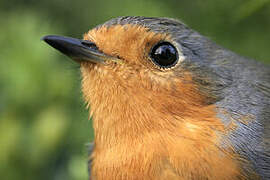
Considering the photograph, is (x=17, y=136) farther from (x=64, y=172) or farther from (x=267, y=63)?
(x=267, y=63)

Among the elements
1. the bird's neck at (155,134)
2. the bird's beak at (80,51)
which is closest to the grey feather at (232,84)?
the bird's neck at (155,134)

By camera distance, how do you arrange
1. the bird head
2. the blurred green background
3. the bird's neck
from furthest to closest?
the blurred green background < the bird head < the bird's neck

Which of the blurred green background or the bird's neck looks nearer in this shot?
the bird's neck

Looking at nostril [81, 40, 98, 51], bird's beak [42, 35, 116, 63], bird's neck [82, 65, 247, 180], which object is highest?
nostril [81, 40, 98, 51]

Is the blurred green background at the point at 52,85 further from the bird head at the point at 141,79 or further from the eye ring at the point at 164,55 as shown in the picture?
the eye ring at the point at 164,55

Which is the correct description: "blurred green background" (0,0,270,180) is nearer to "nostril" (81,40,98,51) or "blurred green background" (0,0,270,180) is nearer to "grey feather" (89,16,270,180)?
"grey feather" (89,16,270,180)

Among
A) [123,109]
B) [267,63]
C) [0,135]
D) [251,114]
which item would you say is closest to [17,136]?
[0,135]

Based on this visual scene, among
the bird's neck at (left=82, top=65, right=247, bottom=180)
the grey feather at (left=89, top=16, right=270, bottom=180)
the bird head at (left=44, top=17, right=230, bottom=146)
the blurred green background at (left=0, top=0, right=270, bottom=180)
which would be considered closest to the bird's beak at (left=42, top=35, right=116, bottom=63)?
the bird head at (left=44, top=17, right=230, bottom=146)

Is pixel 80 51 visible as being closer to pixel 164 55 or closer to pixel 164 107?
pixel 164 55
